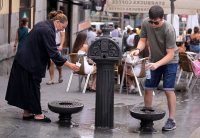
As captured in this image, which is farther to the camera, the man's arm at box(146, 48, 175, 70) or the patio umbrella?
the patio umbrella

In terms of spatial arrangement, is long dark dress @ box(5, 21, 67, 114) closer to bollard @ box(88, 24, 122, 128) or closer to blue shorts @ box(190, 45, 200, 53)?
bollard @ box(88, 24, 122, 128)

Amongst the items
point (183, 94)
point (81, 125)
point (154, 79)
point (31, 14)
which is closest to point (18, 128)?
point (81, 125)

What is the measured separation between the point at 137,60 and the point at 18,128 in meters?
4.16

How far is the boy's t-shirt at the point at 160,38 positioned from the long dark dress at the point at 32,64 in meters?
1.24

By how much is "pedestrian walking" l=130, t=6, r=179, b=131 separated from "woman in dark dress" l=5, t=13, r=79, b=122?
111 centimetres

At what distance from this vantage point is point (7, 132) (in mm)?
4656

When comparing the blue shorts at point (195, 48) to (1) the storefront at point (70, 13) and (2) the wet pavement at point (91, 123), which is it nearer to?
(1) the storefront at point (70, 13)

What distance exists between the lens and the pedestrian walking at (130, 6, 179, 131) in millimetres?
4953

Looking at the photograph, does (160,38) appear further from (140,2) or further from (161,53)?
(140,2)

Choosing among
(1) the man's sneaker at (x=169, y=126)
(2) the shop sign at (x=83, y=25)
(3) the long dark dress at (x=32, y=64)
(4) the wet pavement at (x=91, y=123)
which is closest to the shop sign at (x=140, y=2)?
(4) the wet pavement at (x=91, y=123)

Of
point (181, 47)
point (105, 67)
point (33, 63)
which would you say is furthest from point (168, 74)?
point (181, 47)

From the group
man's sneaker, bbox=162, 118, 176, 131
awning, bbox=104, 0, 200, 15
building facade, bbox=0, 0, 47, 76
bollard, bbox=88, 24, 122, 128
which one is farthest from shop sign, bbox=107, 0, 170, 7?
man's sneaker, bbox=162, 118, 176, 131

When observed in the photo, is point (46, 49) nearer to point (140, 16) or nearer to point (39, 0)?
point (39, 0)

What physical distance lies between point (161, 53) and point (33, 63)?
5.85 feet
